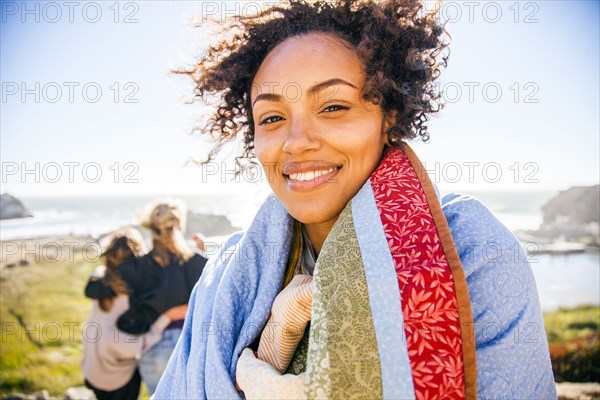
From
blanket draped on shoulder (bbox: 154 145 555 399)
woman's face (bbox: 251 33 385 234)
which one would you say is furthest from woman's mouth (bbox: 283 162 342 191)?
blanket draped on shoulder (bbox: 154 145 555 399)

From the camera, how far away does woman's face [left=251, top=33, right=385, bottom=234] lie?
5.06ft

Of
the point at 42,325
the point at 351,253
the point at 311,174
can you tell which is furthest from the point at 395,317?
the point at 42,325

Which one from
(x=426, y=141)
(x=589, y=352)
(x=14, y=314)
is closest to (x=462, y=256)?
(x=426, y=141)

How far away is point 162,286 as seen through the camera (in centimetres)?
423

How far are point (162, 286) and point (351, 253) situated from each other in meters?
3.39

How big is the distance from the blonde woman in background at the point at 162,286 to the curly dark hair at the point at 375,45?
2.63 m

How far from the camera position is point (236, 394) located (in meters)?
1.37

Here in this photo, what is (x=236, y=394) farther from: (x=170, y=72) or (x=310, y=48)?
(x=170, y=72)

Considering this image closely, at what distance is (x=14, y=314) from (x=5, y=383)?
25.5 ft

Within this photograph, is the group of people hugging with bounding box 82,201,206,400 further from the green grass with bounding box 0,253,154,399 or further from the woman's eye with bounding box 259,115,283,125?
the woman's eye with bounding box 259,115,283,125

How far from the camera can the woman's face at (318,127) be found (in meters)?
1.54

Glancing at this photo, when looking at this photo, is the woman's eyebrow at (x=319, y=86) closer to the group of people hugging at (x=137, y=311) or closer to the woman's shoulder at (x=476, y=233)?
the woman's shoulder at (x=476, y=233)

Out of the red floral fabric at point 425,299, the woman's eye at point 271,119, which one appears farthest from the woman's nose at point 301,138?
the red floral fabric at point 425,299

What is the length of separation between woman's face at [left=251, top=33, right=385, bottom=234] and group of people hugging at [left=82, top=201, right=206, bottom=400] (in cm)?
294
